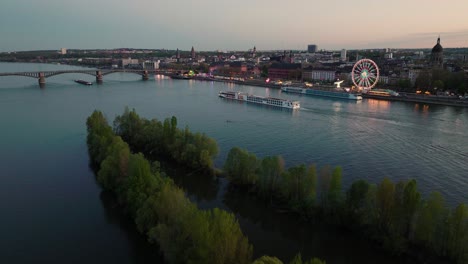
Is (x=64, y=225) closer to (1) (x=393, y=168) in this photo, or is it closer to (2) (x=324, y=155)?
(2) (x=324, y=155)

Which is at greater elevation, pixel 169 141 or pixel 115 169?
pixel 169 141

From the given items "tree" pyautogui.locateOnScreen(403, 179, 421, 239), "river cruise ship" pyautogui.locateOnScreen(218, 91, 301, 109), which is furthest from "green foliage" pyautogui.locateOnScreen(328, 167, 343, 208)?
"river cruise ship" pyautogui.locateOnScreen(218, 91, 301, 109)

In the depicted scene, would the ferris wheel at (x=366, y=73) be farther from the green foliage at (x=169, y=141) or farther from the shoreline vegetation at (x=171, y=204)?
the shoreline vegetation at (x=171, y=204)

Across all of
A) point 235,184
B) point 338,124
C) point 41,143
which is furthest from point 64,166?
point 338,124

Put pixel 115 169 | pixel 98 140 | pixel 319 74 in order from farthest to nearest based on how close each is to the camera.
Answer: pixel 319 74
pixel 98 140
pixel 115 169

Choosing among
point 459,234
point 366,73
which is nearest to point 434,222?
point 459,234

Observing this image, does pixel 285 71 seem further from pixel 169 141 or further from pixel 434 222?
pixel 434 222

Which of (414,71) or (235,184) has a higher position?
(414,71)
